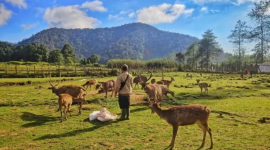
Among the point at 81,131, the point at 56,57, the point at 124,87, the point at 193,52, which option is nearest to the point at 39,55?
the point at 56,57

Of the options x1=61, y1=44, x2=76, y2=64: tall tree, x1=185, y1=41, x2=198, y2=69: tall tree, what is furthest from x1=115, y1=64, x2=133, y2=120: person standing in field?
x1=185, y1=41, x2=198, y2=69: tall tree

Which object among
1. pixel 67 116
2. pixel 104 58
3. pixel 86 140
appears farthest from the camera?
pixel 104 58

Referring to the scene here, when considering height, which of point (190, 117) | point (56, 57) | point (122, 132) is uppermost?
point (56, 57)

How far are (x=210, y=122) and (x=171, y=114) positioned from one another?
13.7ft

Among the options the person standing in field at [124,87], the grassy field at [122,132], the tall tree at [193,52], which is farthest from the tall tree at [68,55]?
the person standing in field at [124,87]

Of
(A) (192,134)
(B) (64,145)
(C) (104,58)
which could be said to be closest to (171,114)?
(A) (192,134)

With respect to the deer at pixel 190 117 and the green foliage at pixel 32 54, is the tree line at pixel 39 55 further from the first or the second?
the deer at pixel 190 117

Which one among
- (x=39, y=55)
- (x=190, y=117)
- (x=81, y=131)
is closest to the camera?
(x=190, y=117)

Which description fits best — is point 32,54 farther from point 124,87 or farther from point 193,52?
point 124,87

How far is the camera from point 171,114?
806cm

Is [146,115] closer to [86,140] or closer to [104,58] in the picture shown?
[86,140]

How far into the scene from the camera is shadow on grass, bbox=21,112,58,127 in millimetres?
10874

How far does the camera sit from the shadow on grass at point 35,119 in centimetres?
1087

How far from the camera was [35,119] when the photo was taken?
38.4ft
